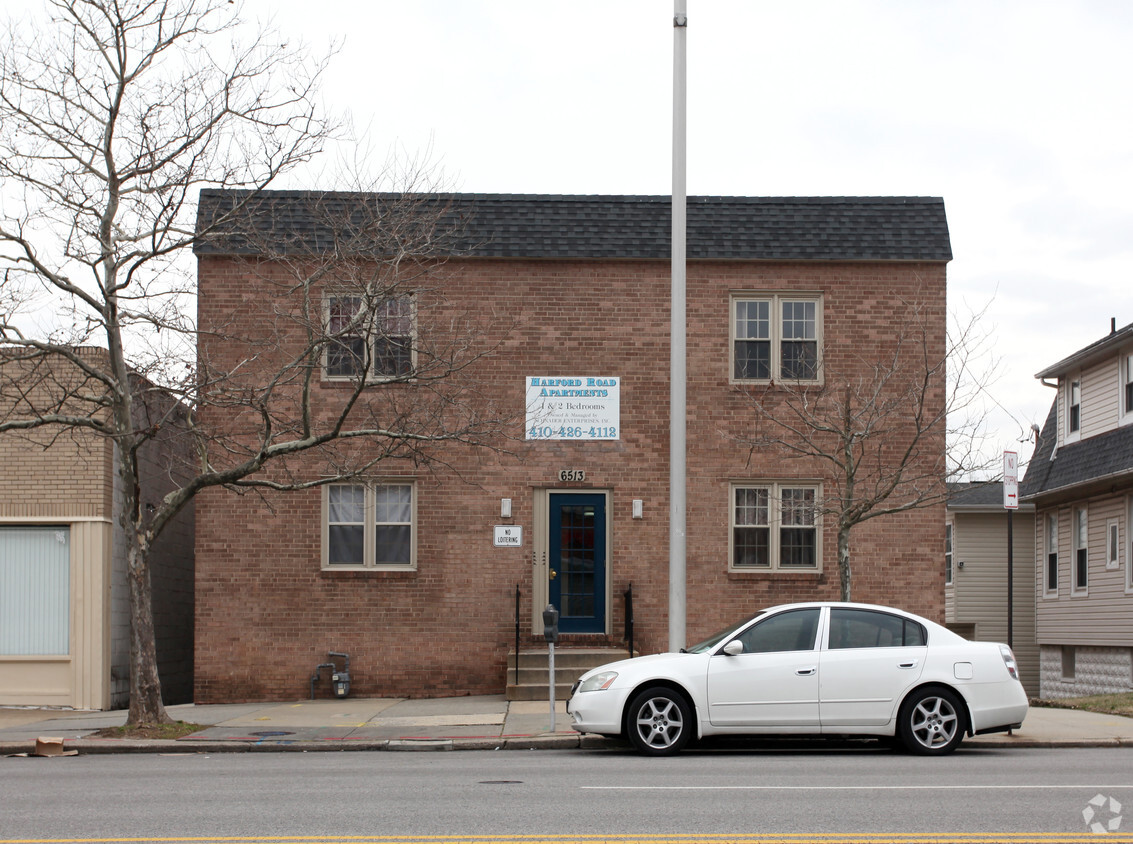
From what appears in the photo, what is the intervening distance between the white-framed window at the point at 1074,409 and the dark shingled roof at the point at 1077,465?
0.32m

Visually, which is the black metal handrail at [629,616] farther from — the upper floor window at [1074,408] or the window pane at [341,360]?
the upper floor window at [1074,408]

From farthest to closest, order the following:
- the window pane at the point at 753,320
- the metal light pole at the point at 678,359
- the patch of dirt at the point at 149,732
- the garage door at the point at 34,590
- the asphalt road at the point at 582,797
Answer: the window pane at the point at 753,320 → the garage door at the point at 34,590 → the metal light pole at the point at 678,359 → the patch of dirt at the point at 149,732 → the asphalt road at the point at 582,797

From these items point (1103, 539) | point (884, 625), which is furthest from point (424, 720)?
point (1103, 539)

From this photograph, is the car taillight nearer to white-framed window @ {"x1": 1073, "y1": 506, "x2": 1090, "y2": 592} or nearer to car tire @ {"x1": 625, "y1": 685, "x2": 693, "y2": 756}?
car tire @ {"x1": 625, "y1": 685, "x2": 693, "y2": 756}

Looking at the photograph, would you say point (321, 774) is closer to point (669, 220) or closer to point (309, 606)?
point (309, 606)

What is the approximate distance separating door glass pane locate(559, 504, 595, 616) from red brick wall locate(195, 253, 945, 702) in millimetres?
396

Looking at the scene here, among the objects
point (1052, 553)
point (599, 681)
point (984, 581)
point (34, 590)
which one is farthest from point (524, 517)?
point (984, 581)

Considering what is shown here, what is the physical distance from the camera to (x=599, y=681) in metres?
12.3

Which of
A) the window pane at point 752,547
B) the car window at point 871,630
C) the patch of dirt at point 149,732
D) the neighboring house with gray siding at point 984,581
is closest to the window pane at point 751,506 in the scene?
the window pane at point 752,547

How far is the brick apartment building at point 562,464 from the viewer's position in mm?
18609

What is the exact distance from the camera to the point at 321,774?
10.8 meters

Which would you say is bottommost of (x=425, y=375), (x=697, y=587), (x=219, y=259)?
(x=697, y=587)

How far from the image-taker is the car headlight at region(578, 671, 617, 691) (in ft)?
39.9

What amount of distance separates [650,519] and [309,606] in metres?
5.21
